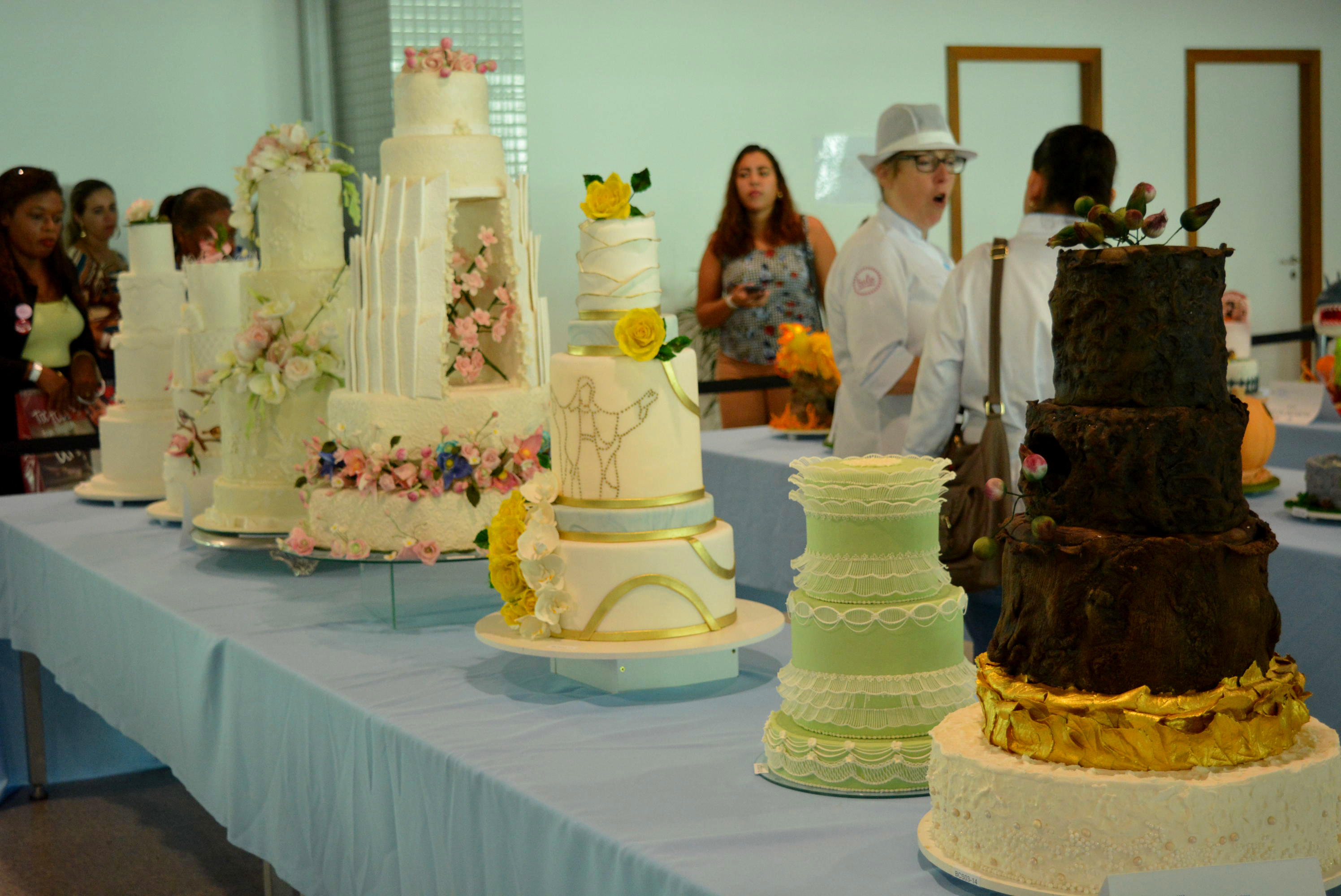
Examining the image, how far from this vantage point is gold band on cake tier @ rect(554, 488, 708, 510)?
6.27ft

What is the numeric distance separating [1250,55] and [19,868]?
879 cm

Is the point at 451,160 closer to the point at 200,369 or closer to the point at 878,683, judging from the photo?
the point at 200,369

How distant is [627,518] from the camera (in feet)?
6.25

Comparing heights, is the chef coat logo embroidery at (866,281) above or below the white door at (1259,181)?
below

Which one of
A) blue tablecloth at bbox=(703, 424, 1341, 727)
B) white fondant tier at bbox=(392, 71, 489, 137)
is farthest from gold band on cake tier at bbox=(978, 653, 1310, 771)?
white fondant tier at bbox=(392, 71, 489, 137)

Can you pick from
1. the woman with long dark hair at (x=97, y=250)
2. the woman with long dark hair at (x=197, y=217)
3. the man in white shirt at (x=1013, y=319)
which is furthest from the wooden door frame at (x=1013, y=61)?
the man in white shirt at (x=1013, y=319)

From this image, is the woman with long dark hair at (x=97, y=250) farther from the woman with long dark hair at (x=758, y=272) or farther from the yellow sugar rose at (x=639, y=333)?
the yellow sugar rose at (x=639, y=333)

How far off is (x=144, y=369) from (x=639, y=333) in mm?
2314

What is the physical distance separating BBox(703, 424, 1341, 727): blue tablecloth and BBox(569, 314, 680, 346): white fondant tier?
4.20 ft

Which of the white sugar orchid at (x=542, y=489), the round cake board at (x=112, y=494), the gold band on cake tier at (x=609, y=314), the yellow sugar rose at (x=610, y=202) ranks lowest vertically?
the round cake board at (x=112, y=494)

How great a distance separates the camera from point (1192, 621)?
4.00 feet

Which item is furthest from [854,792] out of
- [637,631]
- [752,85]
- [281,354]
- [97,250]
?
[752,85]

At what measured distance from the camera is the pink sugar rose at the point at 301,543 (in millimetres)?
2531

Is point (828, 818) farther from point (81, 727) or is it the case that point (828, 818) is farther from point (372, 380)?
point (81, 727)
